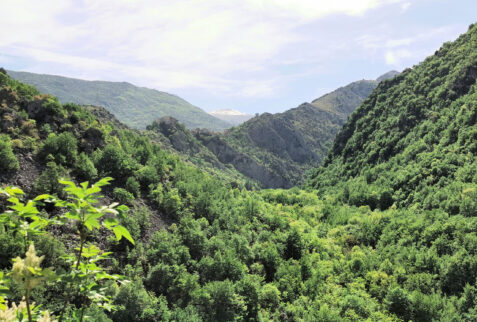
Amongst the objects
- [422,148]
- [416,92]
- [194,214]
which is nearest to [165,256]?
[194,214]

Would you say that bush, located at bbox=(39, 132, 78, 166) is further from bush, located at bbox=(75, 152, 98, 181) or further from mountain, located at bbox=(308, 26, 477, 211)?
mountain, located at bbox=(308, 26, 477, 211)

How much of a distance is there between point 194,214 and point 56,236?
24618 mm

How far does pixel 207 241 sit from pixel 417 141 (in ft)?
351

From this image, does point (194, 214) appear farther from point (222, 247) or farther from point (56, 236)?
point (56, 236)

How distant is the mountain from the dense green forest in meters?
1.00

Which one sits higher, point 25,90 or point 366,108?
point 366,108

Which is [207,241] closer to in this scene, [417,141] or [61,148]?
[61,148]

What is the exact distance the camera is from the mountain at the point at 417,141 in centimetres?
9169

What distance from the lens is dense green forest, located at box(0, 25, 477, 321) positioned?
28.3m

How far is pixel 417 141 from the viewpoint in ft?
396

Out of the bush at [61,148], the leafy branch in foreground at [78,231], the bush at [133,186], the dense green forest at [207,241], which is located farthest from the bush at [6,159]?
the leafy branch in foreground at [78,231]

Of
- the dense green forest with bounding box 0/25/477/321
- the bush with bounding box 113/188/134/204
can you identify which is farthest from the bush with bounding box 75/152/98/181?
the bush with bounding box 113/188/134/204

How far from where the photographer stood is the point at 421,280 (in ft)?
184

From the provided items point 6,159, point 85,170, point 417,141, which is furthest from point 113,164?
point 417,141
